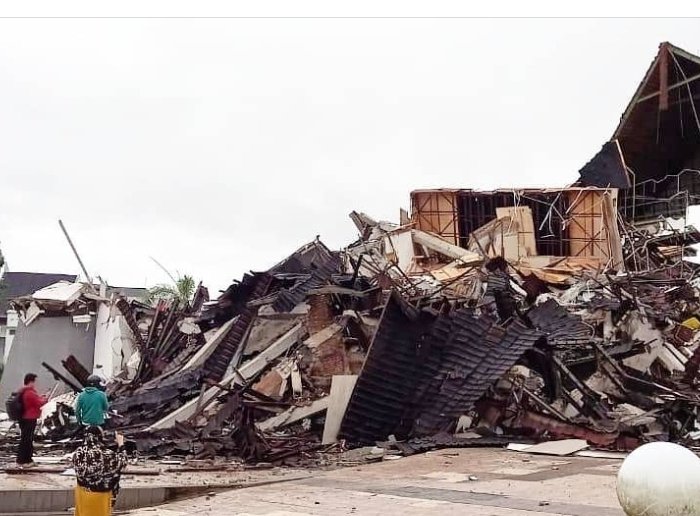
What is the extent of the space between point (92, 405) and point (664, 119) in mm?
24230

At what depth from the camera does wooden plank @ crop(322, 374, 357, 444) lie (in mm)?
11078

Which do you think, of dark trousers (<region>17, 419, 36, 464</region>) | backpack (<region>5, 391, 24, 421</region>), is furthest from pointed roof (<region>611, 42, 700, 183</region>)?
dark trousers (<region>17, 419, 36, 464</region>)

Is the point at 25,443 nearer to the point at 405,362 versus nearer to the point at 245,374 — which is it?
the point at 245,374

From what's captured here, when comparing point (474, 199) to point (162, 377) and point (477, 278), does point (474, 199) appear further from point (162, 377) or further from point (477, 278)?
point (162, 377)

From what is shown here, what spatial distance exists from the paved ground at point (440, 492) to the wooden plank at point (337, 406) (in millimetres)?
1516

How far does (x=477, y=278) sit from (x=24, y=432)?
948 centimetres

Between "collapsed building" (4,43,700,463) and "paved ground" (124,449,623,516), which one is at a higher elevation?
"collapsed building" (4,43,700,463)

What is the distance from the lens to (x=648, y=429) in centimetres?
1141

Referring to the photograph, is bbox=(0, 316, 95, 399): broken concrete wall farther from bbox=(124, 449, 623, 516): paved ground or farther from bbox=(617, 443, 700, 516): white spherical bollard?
bbox=(617, 443, 700, 516): white spherical bollard

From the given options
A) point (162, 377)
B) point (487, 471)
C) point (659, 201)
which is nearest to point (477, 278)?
point (162, 377)

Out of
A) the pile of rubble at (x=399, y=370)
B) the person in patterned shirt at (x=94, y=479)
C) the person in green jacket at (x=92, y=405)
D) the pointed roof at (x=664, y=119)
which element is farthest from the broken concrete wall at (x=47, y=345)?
the pointed roof at (x=664, y=119)

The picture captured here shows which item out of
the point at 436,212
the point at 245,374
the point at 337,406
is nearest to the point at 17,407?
the point at 245,374

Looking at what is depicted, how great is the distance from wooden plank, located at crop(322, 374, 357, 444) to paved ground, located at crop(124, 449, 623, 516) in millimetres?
1516

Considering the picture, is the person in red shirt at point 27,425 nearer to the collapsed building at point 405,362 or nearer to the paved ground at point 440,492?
the collapsed building at point 405,362
